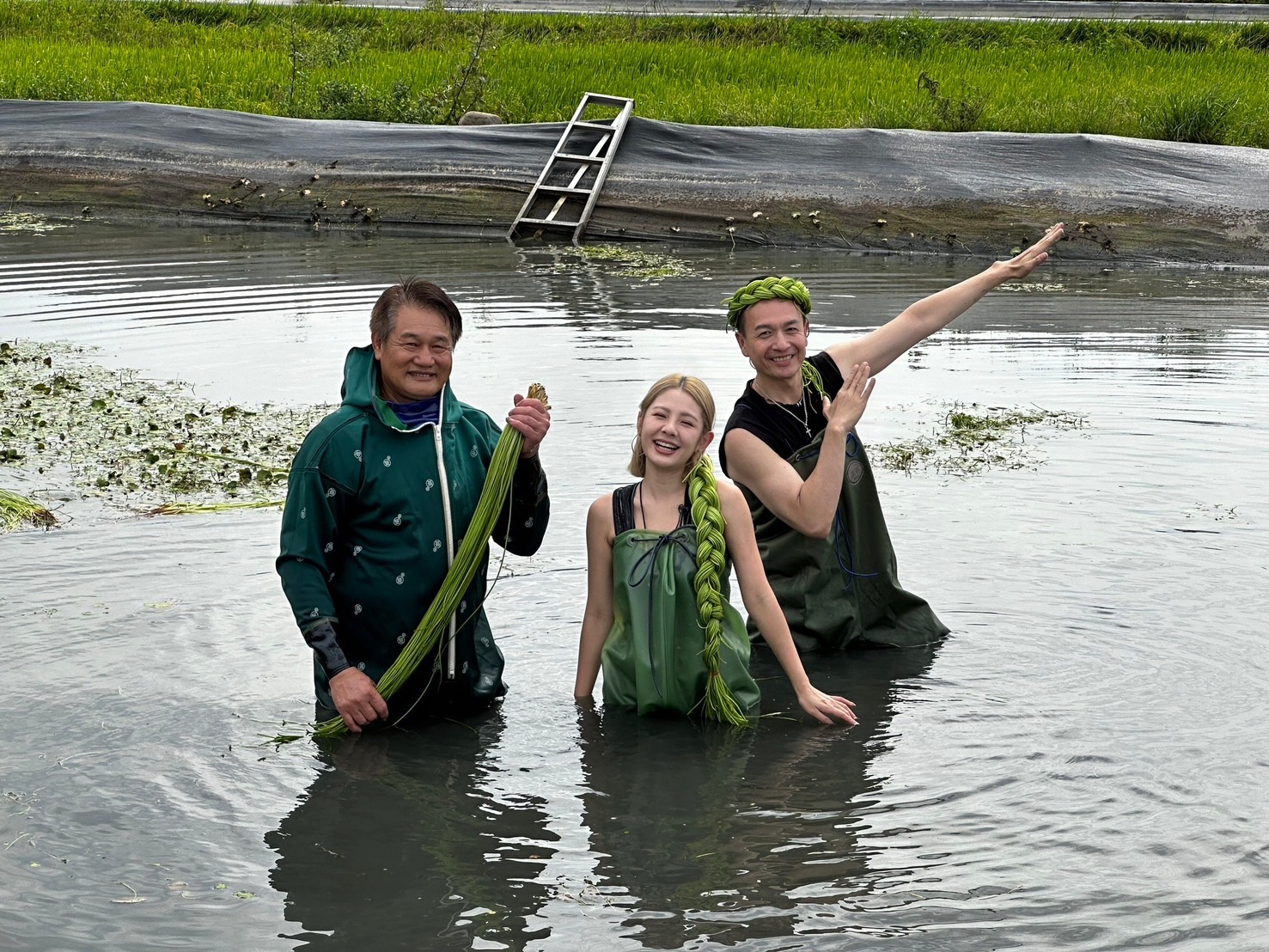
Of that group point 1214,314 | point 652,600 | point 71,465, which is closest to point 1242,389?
point 1214,314

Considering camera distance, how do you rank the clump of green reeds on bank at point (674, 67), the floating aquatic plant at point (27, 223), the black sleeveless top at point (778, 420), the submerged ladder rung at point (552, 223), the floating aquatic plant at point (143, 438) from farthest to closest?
the clump of green reeds on bank at point (674, 67) < the floating aquatic plant at point (27, 223) < the submerged ladder rung at point (552, 223) < the floating aquatic plant at point (143, 438) < the black sleeveless top at point (778, 420)

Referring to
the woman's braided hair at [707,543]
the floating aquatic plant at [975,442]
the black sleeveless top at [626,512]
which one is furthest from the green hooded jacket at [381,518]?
the floating aquatic plant at [975,442]

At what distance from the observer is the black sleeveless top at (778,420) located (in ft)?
16.9

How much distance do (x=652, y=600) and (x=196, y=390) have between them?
508 cm

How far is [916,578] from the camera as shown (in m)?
6.18

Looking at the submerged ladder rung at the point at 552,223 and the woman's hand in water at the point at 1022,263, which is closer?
the woman's hand in water at the point at 1022,263

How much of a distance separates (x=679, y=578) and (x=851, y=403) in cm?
75

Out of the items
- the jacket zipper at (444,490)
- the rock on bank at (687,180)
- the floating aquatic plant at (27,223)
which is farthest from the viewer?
the floating aquatic plant at (27,223)

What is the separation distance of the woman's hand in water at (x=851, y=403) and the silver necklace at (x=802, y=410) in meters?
0.47

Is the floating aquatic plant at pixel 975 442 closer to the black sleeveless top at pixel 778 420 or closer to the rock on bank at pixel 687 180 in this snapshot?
the black sleeveless top at pixel 778 420

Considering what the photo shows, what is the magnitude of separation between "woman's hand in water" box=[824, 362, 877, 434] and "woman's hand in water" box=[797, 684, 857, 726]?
0.79m

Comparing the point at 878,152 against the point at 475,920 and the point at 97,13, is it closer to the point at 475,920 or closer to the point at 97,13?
the point at 475,920

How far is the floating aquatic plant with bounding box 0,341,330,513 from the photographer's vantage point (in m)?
7.19

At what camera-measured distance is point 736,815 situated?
14.1 feet
